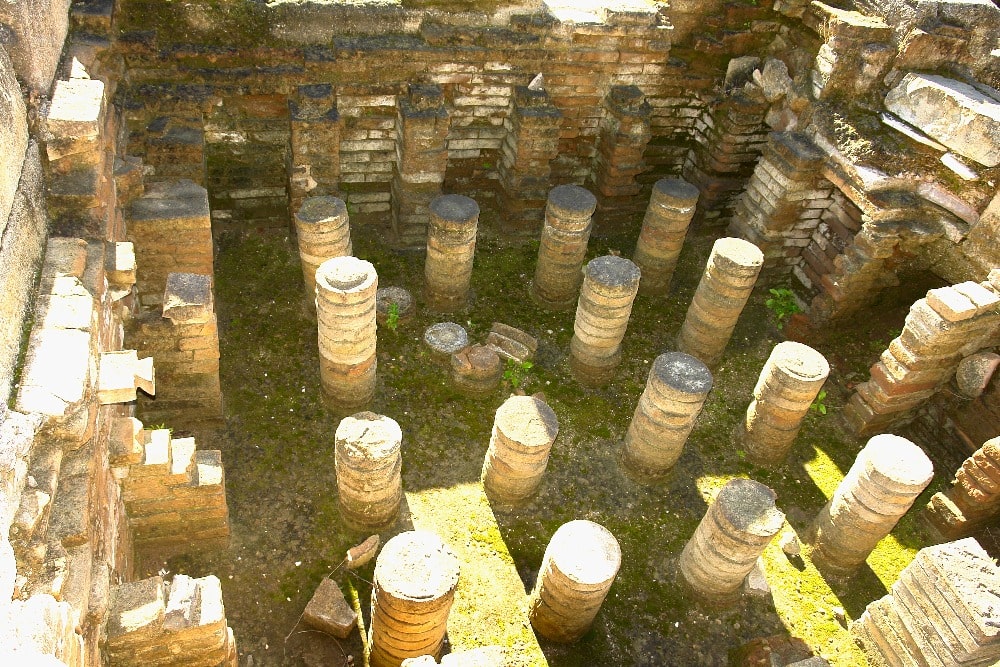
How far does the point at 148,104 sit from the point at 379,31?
249 cm

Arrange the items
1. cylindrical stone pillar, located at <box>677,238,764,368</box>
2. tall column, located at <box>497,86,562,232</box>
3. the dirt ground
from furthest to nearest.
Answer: tall column, located at <box>497,86,562,232</box>
cylindrical stone pillar, located at <box>677,238,764,368</box>
the dirt ground

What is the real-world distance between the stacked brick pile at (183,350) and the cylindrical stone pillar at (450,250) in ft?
8.41

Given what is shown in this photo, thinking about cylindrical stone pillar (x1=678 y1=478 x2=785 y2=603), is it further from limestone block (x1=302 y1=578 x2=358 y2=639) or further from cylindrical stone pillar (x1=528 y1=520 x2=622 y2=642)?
limestone block (x1=302 y1=578 x2=358 y2=639)

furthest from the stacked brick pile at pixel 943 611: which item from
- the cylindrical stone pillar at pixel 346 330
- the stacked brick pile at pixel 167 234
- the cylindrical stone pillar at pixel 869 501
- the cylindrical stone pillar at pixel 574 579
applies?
the stacked brick pile at pixel 167 234

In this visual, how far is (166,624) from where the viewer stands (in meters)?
4.36

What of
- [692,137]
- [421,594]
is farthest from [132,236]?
[692,137]

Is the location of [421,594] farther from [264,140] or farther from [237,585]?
[264,140]

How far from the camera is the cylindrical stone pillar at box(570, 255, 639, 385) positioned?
24.0ft

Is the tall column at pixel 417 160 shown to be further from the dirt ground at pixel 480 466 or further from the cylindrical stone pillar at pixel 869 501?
the cylindrical stone pillar at pixel 869 501

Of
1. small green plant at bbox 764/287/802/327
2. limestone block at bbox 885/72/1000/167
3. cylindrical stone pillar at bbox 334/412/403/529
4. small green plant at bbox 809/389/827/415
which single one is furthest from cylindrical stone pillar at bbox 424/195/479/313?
limestone block at bbox 885/72/1000/167

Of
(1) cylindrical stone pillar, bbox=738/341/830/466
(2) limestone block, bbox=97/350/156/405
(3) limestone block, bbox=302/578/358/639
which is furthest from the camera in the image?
(1) cylindrical stone pillar, bbox=738/341/830/466

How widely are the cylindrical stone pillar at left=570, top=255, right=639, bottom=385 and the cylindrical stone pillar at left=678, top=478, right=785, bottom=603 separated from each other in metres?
2.17

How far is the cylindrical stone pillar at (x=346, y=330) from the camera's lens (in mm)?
6391

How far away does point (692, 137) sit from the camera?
9766 mm
